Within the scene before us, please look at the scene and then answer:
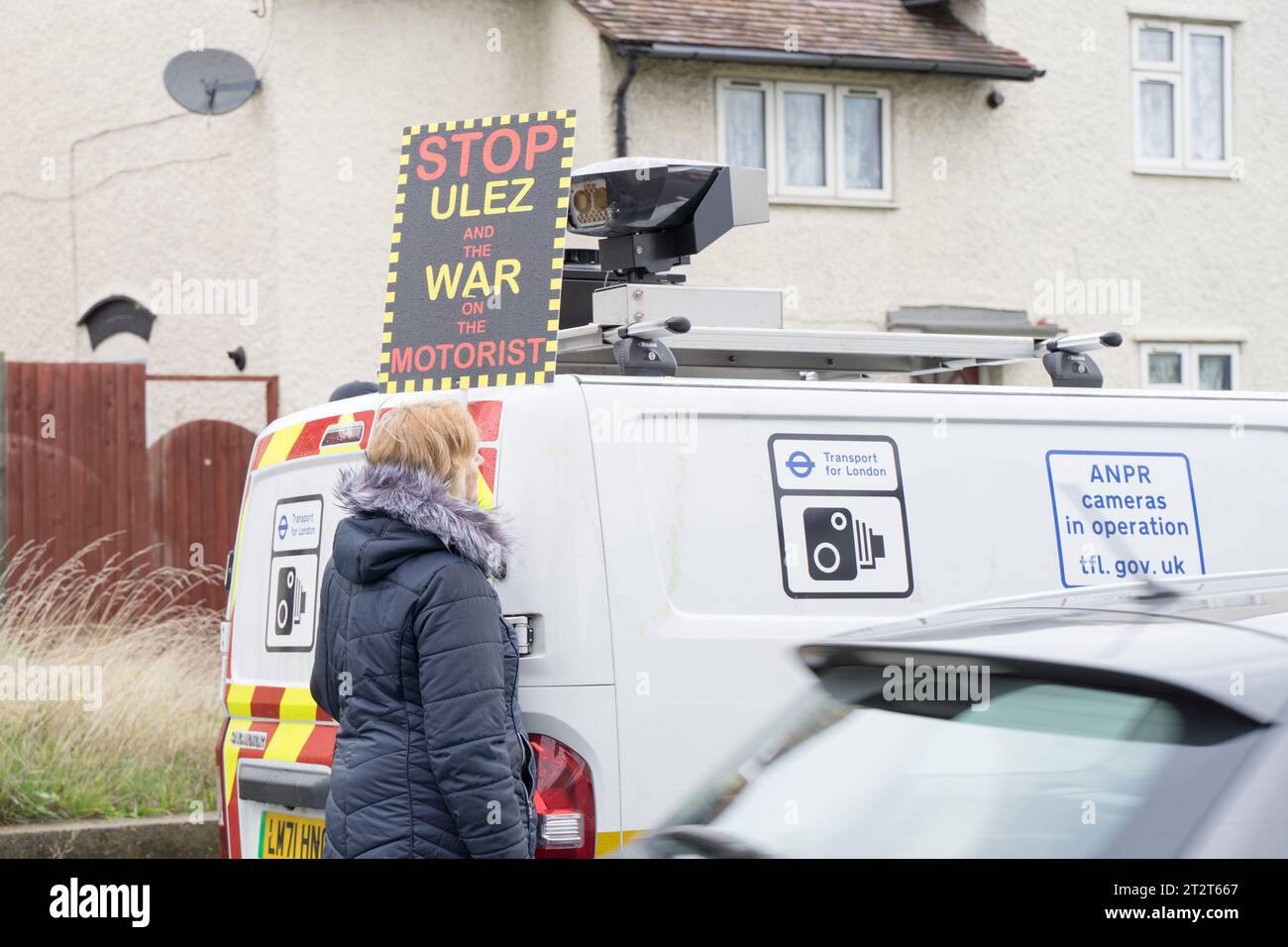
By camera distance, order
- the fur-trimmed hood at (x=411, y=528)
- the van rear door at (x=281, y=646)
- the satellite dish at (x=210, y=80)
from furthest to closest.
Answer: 1. the satellite dish at (x=210, y=80)
2. the van rear door at (x=281, y=646)
3. the fur-trimmed hood at (x=411, y=528)

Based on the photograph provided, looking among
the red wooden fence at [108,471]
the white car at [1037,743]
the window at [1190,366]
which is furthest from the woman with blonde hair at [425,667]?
the window at [1190,366]

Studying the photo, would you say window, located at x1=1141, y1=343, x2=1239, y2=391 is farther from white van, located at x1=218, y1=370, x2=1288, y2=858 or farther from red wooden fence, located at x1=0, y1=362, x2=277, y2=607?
white van, located at x1=218, y1=370, x2=1288, y2=858

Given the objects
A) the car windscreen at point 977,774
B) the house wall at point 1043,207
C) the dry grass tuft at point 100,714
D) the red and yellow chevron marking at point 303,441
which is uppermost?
the house wall at point 1043,207

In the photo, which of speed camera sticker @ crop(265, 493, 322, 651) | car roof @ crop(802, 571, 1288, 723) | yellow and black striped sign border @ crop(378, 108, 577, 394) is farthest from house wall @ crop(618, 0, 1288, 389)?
car roof @ crop(802, 571, 1288, 723)

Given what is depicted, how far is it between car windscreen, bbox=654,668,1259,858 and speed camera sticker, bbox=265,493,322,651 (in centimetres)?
212

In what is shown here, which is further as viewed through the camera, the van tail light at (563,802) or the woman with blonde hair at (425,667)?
the van tail light at (563,802)

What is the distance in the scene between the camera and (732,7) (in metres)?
16.4

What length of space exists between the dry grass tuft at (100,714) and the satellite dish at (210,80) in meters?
6.67

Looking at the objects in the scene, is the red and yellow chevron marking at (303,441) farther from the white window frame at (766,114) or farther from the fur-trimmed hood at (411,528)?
the white window frame at (766,114)

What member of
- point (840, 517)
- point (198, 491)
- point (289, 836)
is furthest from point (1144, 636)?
point (198, 491)

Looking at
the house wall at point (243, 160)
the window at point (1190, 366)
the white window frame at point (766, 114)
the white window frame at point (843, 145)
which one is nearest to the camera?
the house wall at point (243, 160)

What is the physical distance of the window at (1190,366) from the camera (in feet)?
57.7

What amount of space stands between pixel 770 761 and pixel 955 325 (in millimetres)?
13874
